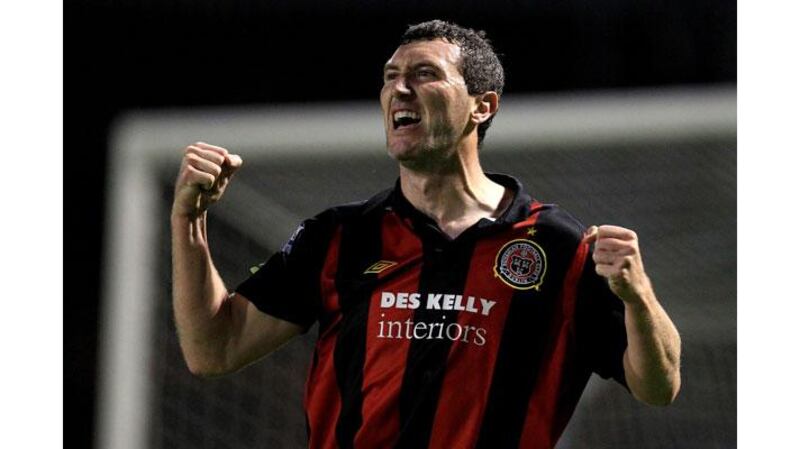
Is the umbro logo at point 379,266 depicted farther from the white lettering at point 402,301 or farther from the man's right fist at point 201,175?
the man's right fist at point 201,175

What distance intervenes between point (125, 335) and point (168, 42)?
849 millimetres

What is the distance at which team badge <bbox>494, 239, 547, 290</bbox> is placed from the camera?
6.19 ft

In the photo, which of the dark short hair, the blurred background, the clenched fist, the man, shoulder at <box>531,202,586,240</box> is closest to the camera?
the clenched fist

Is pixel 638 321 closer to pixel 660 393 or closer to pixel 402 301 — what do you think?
pixel 660 393

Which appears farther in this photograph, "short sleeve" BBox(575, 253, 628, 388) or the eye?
the eye

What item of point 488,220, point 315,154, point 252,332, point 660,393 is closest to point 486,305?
point 488,220

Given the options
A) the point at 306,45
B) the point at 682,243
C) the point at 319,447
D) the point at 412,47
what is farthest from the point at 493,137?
the point at 319,447

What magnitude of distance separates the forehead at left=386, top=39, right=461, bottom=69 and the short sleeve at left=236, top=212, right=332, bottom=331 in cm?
28

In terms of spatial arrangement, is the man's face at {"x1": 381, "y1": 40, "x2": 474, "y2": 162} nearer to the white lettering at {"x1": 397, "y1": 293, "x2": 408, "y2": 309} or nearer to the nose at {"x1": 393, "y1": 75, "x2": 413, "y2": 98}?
the nose at {"x1": 393, "y1": 75, "x2": 413, "y2": 98}

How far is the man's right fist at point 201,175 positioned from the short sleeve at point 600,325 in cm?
53

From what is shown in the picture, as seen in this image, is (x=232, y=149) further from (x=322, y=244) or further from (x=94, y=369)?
(x=322, y=244)

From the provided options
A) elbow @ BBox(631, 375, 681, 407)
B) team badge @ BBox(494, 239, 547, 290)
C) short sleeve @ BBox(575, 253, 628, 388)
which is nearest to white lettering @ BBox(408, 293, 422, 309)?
team badge @ BBox(494, 239, 547, 290)

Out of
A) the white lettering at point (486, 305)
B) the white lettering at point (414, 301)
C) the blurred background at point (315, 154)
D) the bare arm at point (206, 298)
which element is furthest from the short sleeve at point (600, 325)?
the blurred background at point (315, 154)

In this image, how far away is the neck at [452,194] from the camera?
200cm
